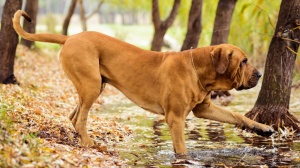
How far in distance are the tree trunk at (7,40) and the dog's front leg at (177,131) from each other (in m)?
6.38

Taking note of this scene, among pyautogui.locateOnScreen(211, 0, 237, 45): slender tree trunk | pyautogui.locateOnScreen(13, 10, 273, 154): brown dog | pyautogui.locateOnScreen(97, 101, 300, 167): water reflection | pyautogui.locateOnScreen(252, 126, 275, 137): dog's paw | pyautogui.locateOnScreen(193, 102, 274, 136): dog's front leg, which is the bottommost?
pyautogui.locateOnScreen(97, 101, 300, 167): water reflection

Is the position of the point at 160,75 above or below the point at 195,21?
below

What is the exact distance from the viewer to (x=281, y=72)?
9891 millimetres

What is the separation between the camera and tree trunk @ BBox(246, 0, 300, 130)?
972 cm

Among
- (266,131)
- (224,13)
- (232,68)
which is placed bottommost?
(266,131)

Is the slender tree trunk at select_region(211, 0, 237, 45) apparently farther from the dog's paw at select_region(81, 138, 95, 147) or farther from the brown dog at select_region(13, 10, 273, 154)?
the dog's paw at select_region(81, 138, 95, 147)

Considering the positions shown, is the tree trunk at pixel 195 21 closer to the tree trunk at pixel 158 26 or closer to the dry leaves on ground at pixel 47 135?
the tree trunk at pixel 158 26

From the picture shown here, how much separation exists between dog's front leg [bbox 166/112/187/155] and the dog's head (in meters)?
0.73

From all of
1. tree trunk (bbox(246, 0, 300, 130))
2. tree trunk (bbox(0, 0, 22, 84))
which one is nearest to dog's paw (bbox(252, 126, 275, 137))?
tree trunk (bbox(246, 0, 300, 130))

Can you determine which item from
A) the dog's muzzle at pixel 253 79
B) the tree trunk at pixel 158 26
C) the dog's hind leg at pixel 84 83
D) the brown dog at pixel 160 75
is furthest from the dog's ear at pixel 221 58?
the tree trunk at pixel 158 26

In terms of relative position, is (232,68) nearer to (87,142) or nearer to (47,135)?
(87,142)

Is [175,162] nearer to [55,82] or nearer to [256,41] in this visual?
[55,82]

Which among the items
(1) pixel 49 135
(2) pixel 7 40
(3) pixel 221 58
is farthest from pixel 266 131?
(2) pixel 7 40

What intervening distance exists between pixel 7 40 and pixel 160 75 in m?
6.05
